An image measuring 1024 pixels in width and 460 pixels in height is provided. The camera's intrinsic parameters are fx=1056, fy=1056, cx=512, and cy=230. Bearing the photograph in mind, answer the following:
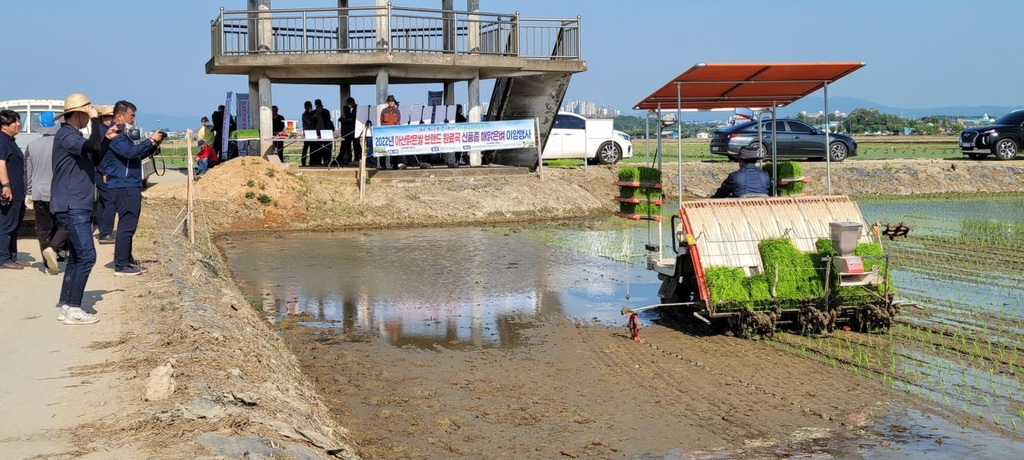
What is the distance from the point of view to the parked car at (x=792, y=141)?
33.4 m

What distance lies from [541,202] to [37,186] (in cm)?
1485

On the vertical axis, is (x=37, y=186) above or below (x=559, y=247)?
above

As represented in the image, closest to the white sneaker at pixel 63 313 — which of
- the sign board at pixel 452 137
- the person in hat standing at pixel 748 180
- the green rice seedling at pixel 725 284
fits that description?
the green rice seedling at pixel 725 284

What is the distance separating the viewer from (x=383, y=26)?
84.4 ft

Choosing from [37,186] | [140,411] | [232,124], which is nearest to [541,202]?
[232,124]

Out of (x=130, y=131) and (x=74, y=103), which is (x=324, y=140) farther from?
(x=74, y=103)

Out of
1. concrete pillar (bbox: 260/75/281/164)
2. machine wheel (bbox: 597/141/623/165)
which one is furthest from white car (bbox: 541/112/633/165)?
concrete pillar (bbox: 260/75/281/164)

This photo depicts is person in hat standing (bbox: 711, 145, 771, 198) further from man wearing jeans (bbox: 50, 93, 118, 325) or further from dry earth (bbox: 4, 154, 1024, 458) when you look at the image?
man wearing jeans (bbox: 50, 93, 118, 325)

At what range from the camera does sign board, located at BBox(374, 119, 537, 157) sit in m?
25.6

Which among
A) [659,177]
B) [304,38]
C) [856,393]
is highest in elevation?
[304,38]

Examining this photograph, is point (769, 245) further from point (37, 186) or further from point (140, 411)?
point (37, 186)

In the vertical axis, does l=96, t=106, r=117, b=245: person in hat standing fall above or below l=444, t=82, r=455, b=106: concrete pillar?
below

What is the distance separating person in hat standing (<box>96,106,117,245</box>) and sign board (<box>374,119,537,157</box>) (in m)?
10.5

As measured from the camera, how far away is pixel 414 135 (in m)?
25.9
